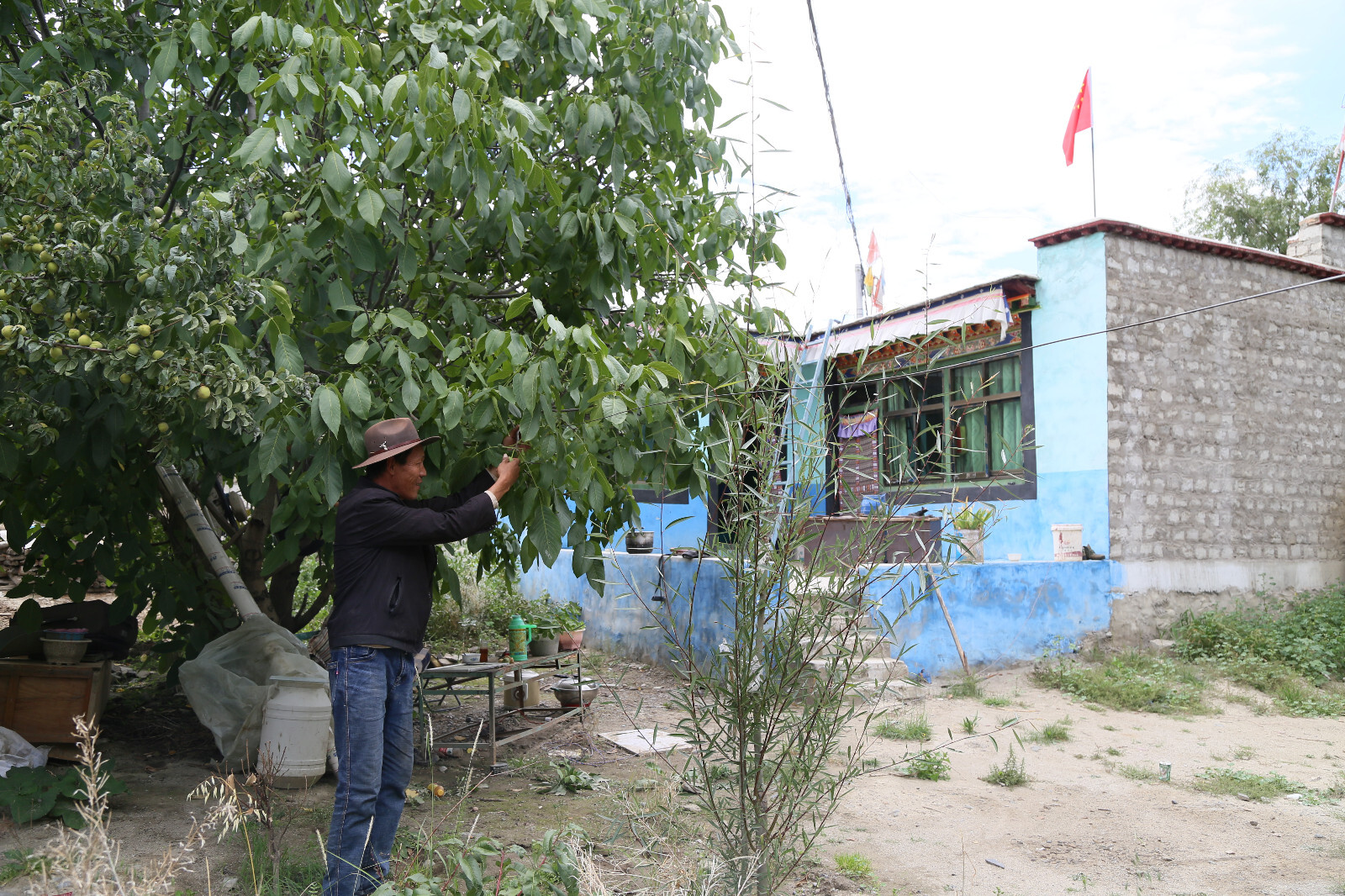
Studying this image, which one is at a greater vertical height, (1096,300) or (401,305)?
(1096,300)

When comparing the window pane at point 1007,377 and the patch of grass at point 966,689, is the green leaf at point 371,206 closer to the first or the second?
the patch of grass at point 966,689

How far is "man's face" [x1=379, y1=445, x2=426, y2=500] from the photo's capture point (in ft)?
12.4

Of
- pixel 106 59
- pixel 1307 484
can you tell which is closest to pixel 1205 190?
pixel 1307 484

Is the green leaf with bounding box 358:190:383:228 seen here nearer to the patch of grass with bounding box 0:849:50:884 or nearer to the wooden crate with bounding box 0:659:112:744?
the patch of grass with bounding box 0:849:50:884

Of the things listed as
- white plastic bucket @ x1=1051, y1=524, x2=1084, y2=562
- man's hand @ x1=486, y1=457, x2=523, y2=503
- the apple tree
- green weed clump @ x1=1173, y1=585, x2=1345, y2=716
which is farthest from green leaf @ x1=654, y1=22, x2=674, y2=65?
green weed clump @ x1=1173, y1=585, x2=1345, y2=716

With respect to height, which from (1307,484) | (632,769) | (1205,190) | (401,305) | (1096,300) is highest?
→ (1205,190)

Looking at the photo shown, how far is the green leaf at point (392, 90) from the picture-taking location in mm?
3451

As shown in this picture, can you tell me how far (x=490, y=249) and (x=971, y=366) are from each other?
8391mm

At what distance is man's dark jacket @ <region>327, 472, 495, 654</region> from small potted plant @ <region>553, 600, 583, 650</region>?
4408 mm

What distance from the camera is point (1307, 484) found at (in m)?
11.6

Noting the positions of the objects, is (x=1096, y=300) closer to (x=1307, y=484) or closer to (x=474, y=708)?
(x=1307, y=484)

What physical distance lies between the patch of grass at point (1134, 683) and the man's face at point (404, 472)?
6.97 m

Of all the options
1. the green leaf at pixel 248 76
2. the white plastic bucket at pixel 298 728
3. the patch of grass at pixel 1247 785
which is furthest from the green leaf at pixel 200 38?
the patch of grass at pixel 1247 785

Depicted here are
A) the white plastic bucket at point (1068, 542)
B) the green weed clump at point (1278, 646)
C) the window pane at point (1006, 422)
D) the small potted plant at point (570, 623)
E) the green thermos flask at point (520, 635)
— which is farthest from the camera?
the window pane at point (1006, 422)
